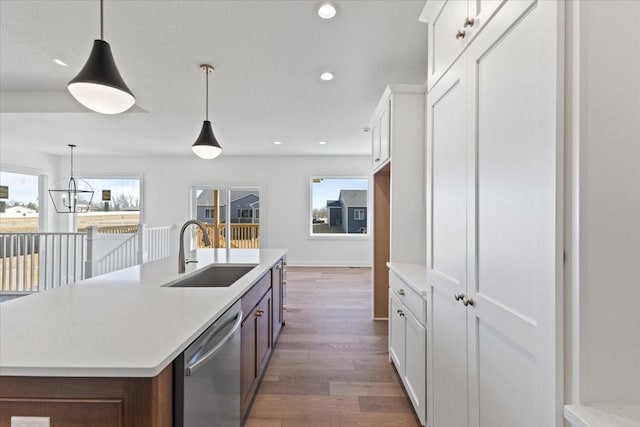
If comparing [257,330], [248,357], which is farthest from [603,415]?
[257,330]

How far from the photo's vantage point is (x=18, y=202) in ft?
19.7

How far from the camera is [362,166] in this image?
266 inches

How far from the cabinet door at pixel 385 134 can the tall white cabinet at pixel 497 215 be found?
3.14 feet

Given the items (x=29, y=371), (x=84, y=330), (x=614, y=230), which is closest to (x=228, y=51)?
(x=84, y=330)

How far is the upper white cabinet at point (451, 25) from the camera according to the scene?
3.45ft

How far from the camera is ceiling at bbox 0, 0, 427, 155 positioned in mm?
1948

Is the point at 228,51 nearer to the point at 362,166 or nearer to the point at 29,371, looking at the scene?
the point at 29,371

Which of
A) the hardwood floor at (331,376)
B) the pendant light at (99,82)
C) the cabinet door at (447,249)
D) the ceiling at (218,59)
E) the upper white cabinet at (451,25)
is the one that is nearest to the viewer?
Answer: the upper white cabinet at (451,25)

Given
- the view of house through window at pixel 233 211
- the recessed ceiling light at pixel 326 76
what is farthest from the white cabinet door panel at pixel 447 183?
the view of house through window at pixel 233 211

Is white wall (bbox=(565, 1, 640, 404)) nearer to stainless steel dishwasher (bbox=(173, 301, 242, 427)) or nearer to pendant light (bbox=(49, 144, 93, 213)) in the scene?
stainless steel dishwasher (bbox=(173, 301, 242, 427))

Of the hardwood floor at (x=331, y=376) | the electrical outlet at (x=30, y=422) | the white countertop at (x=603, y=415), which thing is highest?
the white countertop at (x=603, y=415)

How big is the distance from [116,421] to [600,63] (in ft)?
4.96

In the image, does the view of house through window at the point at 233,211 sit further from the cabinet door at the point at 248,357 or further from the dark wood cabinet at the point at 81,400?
the dark wood cabinet at the point at 81,400

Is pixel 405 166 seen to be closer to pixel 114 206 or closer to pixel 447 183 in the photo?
pixel 447 183
